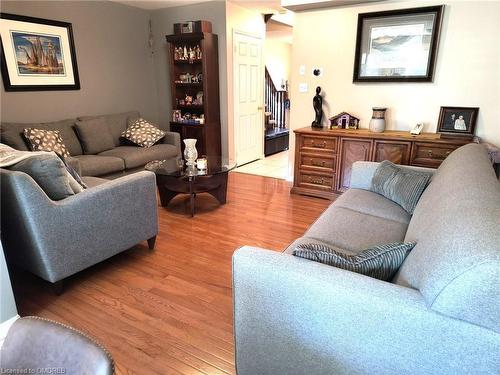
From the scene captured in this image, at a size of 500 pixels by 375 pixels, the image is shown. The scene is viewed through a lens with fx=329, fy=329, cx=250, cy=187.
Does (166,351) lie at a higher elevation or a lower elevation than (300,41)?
lower

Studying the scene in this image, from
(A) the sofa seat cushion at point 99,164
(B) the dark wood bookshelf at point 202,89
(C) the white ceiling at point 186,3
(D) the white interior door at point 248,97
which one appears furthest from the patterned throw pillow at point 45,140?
(D) the white interior door at point 248,97

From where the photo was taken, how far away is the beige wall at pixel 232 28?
471cm

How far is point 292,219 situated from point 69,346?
2735 millimetres

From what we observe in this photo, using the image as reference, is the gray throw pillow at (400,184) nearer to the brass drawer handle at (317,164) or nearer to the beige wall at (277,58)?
the brass drawer handle at (317,164)

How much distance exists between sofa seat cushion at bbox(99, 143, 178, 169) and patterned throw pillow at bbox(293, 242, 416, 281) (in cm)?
327

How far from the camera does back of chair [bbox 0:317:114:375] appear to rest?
69 centimetres

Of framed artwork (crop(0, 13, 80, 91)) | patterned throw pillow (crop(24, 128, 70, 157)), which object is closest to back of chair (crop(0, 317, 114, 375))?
patterned throw pillow (crop(24, 128, 70, 157))

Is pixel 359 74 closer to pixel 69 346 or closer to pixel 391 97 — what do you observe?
pixel 391 97

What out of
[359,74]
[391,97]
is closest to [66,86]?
[359,74]

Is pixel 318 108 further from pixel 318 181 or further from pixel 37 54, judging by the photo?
pixel 37 54

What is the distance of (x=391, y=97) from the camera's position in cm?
370

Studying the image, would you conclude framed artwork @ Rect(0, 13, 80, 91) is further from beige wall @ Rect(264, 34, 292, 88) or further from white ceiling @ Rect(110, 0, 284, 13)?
beige wall @ Rect(264, 34, 292, 88)

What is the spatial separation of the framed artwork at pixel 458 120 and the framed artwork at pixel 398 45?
15.9 inches

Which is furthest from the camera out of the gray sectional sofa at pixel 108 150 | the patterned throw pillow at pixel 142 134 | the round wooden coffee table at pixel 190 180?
the patterned throw pillow at pixel 142 134
